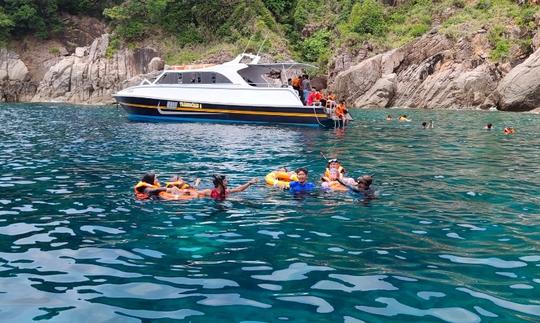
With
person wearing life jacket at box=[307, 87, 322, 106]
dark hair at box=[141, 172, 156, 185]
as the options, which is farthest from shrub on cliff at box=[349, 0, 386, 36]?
dark hair at box=[141, 172, 156, 185]

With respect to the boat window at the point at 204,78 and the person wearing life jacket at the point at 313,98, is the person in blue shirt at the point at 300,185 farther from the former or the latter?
the boat window at the point at 204,78

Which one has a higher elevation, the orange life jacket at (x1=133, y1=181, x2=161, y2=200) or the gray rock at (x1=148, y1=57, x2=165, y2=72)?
the gray rock at (x1=148, y1=57, x2=165, y2=72)

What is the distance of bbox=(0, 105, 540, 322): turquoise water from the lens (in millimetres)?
5734

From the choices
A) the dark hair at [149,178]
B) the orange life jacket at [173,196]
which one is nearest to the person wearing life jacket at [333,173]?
the orange life jacket at [173,196]

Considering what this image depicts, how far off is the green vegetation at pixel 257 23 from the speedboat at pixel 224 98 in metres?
23.1

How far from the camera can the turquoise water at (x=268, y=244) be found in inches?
226

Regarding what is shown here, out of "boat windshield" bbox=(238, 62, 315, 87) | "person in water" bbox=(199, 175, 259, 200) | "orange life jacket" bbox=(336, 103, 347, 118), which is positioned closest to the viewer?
"person in water" bbox=(199, 175, 259, 200)

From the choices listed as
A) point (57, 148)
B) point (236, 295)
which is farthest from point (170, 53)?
point (236, 295)

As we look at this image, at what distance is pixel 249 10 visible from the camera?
56188 millimetres

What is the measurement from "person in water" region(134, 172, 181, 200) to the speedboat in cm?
1671

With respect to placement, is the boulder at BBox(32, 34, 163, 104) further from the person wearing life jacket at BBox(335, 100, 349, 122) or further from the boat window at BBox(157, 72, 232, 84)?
the person wearing life jacket at BBox(335, 100, 349, 122)

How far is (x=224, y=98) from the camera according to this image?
28547 mm

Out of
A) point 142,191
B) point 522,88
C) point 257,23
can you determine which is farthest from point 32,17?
point 142,191

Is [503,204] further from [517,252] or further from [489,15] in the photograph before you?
[489,15]
